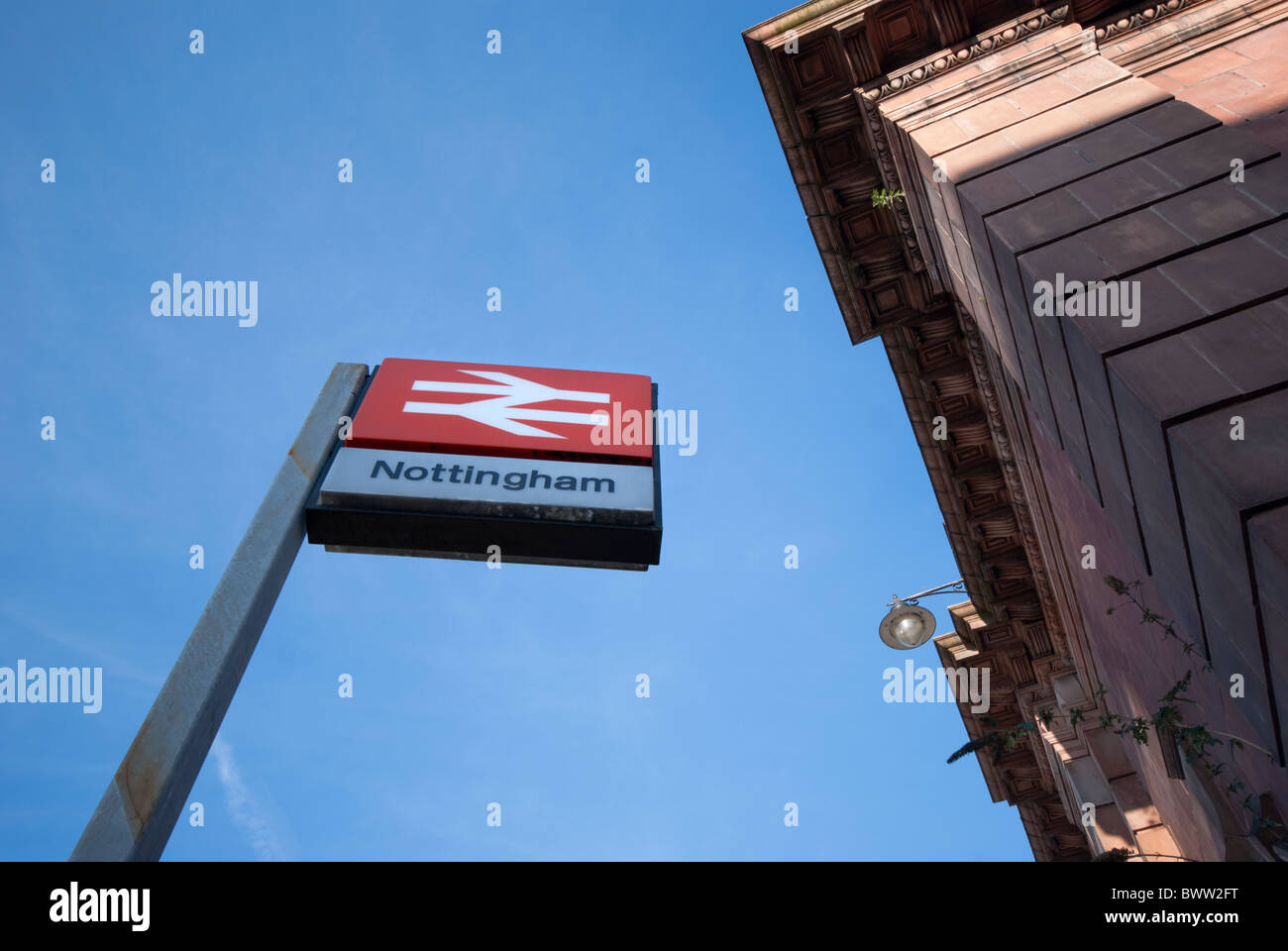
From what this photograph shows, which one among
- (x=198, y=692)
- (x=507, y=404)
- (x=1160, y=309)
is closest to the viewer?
(x=198, y=692)

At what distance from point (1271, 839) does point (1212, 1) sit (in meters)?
7.98

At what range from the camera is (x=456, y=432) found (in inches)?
237

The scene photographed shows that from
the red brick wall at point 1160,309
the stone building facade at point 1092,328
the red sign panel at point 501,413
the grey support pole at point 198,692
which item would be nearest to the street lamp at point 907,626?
the stone building facade at point 1092,328

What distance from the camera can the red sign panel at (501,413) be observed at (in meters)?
5.93

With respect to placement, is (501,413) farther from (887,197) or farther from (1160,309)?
(887,197)

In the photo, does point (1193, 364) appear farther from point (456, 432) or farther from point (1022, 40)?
point (1022, 40)

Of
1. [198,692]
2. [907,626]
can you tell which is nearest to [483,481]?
[198,692]

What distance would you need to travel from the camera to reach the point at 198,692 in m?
3.95

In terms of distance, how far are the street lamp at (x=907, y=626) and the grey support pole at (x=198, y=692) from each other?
9377 millimetres

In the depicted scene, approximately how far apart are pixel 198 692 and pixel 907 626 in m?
10.5

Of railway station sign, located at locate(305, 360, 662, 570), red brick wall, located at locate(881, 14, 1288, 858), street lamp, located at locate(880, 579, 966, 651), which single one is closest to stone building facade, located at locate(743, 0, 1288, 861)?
red brick wall, located at locate(881, 14, 1288, 858)

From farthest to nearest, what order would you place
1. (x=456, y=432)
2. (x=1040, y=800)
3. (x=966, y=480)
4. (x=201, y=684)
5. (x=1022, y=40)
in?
1. (x=1040, y=800)
2. (x=966, y=480)
3. (x=1022, y=40)
4. (x=456, y=432)
5. (x=201, y=684)

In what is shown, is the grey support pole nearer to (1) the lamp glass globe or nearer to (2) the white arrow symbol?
(2) the white arrow symbol
